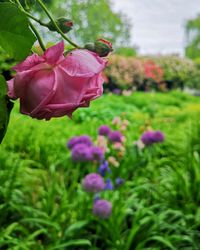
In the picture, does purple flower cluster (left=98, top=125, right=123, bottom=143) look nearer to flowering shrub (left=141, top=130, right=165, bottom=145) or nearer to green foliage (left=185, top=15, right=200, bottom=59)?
flowering shrub (left=141, top=130, right=165, bottom=145)

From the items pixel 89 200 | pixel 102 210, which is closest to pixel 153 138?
pixel 89 200

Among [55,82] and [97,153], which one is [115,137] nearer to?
[97,153]

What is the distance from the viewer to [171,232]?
295cm

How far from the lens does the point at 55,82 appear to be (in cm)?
35

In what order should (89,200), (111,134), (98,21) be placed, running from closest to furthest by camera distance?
1. (89,200)
2. (111,134)
3. (98,21)

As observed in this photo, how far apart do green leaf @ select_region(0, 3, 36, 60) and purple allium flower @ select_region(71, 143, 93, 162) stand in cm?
268

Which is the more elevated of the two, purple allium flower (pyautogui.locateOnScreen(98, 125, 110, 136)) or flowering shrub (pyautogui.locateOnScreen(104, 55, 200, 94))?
purple allium flower (pyautogui.locateOnScreen(98, 125, 110, 136))

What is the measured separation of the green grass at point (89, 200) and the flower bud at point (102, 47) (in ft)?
6.61

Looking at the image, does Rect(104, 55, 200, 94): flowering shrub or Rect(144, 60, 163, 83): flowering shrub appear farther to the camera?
Rect(144, 60, 163, 83): flowering shrub

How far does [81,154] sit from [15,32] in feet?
8.81

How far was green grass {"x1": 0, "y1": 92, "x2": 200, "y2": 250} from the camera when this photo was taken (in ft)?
8.59

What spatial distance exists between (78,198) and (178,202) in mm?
727

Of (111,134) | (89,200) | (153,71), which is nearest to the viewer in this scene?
(89,200)

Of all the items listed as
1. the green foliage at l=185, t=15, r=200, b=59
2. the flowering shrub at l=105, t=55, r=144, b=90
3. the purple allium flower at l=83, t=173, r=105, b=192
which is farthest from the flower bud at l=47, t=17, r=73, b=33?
the green foliage at l=185, t=15, r=200, b=59
